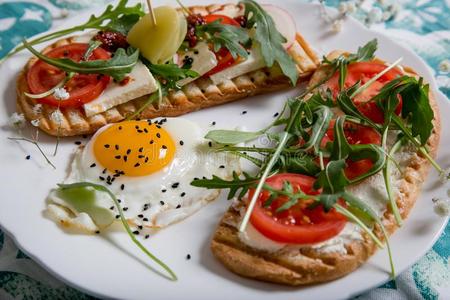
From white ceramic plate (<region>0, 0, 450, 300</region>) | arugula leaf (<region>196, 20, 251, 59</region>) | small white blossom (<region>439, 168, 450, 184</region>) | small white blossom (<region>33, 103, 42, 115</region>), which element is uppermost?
arugula leaf (<region>196, 20, 251, 59</region>)

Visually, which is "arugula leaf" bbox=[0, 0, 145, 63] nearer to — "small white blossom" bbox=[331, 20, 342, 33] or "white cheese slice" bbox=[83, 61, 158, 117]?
"white cheese slice" bbox=[83, 61, 158, 117]

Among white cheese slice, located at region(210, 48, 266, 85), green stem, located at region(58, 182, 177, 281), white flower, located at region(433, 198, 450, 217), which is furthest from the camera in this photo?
white cheese slice, located at region(210, 48, 266, 85)

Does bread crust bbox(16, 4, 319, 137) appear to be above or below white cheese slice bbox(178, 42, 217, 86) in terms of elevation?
below

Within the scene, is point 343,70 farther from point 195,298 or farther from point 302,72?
point 195,298

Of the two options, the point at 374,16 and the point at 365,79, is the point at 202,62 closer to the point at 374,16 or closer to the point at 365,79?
the point at 365,79

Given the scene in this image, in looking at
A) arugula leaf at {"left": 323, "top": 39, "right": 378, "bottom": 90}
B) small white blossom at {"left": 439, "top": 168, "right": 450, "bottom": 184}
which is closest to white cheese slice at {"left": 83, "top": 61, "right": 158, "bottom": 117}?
arugula leaf at {"left": 323, "top": 39, "right": 378, "bottom": 90}

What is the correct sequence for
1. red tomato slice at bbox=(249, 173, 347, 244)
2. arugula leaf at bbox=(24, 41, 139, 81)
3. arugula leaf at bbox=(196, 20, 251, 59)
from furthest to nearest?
arugula leaf at bbox=(196, 20, 251, 59)
arugula leaf at bbox=(24, 41, 139, 81)
red tomato slice at bbox=(249, 173, 347, 244)

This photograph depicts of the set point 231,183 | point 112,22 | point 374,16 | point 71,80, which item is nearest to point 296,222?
point 231,183
